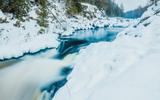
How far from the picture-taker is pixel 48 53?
1819 cm

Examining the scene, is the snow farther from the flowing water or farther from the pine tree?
the pine tree

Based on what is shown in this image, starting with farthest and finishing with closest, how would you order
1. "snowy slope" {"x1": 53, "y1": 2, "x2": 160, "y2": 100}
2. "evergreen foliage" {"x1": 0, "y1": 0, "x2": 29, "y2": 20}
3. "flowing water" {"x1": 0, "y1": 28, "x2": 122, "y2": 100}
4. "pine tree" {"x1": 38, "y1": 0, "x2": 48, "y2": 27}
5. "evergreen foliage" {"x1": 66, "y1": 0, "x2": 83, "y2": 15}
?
1. "evergreen foliage" {"x1": 66, "y1": 0, "x2": 83, "y2": 15}
2. "pine tree" {"x1": 38, "y1": 0, "x2": 48, "y2": 27}
3. "evergreen foliage" {"x1": 0, "y1": 0, "x2": 29, "y2": 20}
4. "flowing water" {"x1": 0, "y1": 28, "x2": 122, "y2": 100}
5. "snowy slope" {"x1": 53, "y1": 2, "x2": 160, "y2": 100}

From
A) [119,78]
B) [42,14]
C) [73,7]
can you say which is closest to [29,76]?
[119,78]

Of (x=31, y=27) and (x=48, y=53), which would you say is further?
(x=31, y=27)

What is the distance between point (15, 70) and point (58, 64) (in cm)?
238

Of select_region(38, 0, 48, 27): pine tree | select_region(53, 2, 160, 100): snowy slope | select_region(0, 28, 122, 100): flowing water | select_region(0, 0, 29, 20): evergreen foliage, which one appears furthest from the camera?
select_region(38, 0, 48, 27): pine tree

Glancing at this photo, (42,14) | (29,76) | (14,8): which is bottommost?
(29,76)

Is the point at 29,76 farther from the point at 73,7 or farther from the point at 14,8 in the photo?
the point at 73,7

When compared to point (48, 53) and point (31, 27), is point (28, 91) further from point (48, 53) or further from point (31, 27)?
point (31, 27)

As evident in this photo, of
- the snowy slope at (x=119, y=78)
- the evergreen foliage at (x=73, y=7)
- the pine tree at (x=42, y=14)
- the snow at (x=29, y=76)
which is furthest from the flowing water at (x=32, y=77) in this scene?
the evergreen foliage at (x=73, y=7)

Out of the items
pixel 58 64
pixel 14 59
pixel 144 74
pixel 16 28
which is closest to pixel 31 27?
pixel 16 28

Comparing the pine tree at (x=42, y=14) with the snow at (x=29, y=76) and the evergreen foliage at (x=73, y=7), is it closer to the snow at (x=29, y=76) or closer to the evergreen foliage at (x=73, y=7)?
the evergreen foliage at (x=73, y=7)

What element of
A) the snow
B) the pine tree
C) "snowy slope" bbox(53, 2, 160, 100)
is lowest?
the snow

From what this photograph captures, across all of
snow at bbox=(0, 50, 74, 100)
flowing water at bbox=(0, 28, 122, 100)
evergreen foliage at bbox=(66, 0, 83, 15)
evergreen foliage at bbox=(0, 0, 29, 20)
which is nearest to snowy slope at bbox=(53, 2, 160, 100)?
flowing water at bbox=(0, 28, 122, 100)
